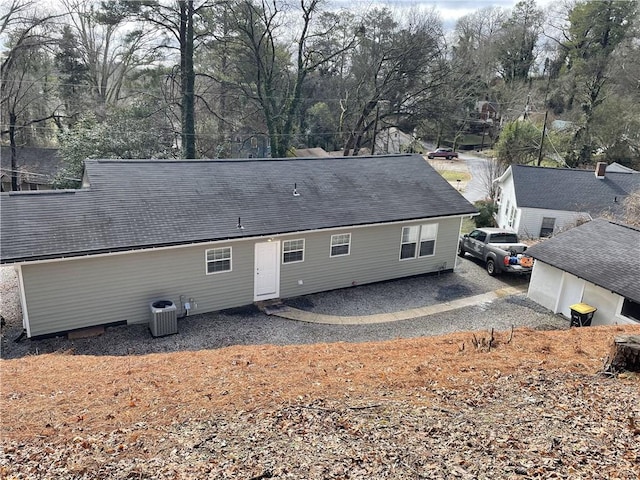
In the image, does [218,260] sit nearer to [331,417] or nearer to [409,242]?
[409,242]

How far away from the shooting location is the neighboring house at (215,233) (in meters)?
11.6

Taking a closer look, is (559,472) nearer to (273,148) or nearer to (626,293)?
(626,293)

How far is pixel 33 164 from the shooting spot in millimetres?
32688

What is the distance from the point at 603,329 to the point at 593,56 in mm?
47986

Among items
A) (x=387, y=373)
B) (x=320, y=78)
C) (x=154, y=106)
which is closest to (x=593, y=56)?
(x=320, y=78)

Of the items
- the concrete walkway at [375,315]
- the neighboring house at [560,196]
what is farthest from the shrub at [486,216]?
the concrete walkway at [375,315]

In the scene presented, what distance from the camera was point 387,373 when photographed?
7.48 m

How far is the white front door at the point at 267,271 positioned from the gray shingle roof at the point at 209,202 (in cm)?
68

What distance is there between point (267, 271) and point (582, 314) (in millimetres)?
9535

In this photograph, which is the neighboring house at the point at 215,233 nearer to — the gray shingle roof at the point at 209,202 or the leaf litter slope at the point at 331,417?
the gray shingle roof at the point at 209,202

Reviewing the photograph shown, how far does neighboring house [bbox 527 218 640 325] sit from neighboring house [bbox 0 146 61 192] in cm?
3124

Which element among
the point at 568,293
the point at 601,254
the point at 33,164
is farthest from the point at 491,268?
the point at 33,164

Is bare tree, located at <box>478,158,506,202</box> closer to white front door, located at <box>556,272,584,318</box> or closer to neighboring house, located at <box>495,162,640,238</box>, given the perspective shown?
neighboring house, located at <box>495,162,640,238</box>

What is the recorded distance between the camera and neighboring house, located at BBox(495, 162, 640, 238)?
23.5 meters
